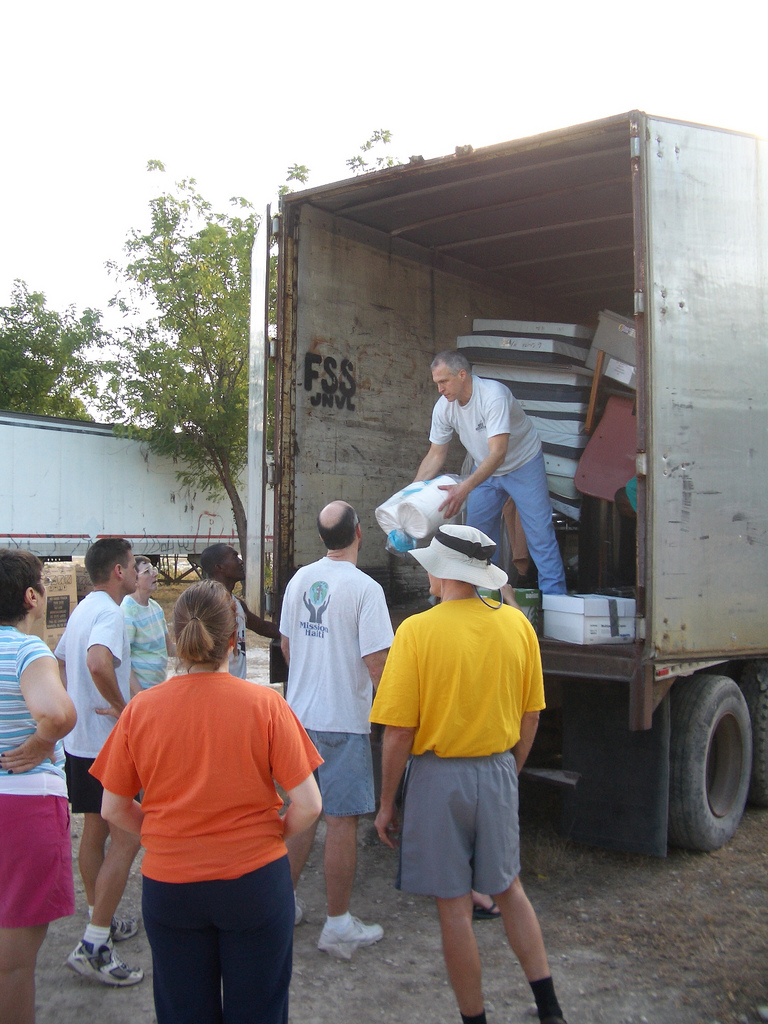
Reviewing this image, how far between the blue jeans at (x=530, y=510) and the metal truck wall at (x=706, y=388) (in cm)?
105

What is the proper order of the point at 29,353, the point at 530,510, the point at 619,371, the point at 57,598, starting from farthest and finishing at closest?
the point at 29,353 → the point at 57,598 → the point at 619,371 → the point at 530,510

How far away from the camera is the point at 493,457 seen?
16.3 feet

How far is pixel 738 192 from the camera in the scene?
422 cm

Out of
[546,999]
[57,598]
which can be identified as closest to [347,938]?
[546,999]

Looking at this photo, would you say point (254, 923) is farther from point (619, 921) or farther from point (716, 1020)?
point (619, 921)

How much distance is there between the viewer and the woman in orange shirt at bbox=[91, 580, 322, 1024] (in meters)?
2.04

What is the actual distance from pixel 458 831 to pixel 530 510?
2.84 metres

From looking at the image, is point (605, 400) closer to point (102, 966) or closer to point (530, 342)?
point (530, 342)

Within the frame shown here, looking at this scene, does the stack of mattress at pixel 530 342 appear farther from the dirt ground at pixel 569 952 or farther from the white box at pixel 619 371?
the dirt ground at pixel 569 952

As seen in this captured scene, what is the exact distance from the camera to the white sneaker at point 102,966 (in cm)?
315

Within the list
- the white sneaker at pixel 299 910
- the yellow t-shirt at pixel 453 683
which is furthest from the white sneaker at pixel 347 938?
the yellow t-shirt at pixel 453 683

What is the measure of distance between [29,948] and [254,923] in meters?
0.88

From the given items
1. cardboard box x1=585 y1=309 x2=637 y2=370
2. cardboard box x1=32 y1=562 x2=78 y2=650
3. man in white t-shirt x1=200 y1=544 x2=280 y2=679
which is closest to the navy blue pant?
man in white t-shirt x1=200 y1=544 x2=280 y2=679

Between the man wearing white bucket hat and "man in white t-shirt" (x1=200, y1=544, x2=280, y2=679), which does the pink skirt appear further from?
"man in white t-shirt" (x1=200, y1=544, x2=280, y2=679)
